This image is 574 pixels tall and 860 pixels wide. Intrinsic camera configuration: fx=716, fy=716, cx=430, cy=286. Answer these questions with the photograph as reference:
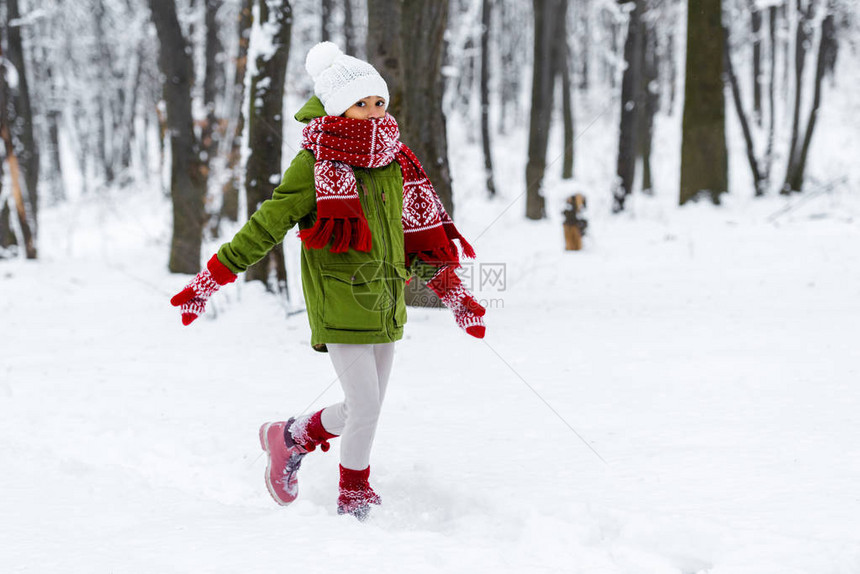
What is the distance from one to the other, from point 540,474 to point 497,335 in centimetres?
252

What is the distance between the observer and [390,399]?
4.20 meters

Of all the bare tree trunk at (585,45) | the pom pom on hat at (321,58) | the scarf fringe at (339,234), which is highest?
the bare tree trunk at (585,45)

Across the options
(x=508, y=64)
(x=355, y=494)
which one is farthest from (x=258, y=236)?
(x=508, y=64)

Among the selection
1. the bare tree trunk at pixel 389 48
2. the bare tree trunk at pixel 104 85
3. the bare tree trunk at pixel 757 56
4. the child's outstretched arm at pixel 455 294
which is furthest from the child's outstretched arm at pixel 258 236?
the bare tree trunk at pixel 104 85

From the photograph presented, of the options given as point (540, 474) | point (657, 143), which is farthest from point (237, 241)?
point (657, 143)

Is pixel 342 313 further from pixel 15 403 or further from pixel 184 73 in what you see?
pixel 184 73

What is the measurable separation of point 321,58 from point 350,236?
2.37 ft

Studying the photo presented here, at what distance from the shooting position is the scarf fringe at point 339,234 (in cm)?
248

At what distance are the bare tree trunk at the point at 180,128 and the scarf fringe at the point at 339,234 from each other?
6.41 m

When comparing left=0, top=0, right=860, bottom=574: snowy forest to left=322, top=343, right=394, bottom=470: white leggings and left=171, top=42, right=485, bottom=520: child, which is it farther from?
left=171, top=42, right=485, bottom=520: child

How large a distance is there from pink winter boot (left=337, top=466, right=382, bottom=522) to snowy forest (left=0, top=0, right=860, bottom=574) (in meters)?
0.08

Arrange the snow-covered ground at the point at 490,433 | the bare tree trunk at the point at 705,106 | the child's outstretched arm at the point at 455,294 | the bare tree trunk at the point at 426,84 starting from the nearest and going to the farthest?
the snow-covered ground at the point at 490,433 < the child's outstretched arm at the point at 455,294 < the bare tree trunk at the point at 426,84 < the bare tree trunk at the point at 705,106

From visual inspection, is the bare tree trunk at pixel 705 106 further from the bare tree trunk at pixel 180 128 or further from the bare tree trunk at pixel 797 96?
the bare tree trunk at pixel 180 128

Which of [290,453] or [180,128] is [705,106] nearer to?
[180,128]
